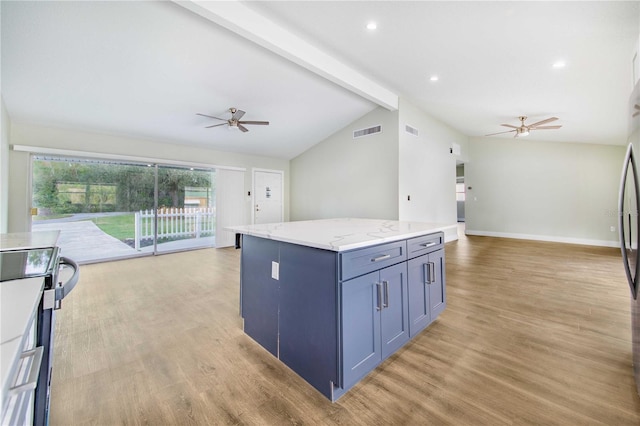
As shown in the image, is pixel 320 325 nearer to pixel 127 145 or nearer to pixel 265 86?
pixel 265 86

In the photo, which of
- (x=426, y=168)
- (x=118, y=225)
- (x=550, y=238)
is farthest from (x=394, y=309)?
(x=550, y=238)

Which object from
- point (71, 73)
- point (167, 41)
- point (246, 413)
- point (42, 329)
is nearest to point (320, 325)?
point (246, 413)

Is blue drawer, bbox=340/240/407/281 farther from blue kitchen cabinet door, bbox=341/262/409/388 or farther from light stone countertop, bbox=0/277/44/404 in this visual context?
light stone countertop, bbox=0/277/44/404

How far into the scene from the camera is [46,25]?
8.24 ft

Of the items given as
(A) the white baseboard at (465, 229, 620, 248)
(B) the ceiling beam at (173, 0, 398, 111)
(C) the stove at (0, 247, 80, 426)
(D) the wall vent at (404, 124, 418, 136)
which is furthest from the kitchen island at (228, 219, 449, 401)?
(A) the white baseboard at (465, 229, 620, 248)

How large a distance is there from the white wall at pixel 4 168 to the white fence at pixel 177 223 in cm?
175

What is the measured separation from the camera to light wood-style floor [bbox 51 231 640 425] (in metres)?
1.38

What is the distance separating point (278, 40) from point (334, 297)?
3065 millimetres

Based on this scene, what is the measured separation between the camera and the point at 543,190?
22.7 ft

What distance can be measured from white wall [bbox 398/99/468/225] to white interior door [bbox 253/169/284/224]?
384cm

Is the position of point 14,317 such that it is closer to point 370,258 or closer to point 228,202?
point 370,258

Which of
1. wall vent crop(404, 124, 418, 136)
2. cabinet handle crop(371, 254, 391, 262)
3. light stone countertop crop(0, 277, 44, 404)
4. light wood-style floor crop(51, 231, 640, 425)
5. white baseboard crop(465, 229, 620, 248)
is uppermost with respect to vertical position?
wall vent crop(404, 124, 418, 136)

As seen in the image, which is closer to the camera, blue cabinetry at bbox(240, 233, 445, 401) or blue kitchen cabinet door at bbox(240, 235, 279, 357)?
blue cabinetry at bbox(240, 233, 445, 401)

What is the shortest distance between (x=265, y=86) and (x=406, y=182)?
3.25 m
